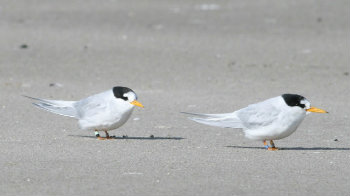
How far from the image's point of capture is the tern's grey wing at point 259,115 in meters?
5.96

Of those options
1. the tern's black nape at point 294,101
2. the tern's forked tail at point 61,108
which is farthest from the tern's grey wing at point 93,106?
the tern's black nape at point 294,101

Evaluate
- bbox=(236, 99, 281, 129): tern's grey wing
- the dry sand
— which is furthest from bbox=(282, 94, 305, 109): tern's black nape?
the dry sand

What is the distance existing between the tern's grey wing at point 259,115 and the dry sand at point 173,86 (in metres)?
0.21

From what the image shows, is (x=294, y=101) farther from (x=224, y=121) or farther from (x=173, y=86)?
(x=173, y=86)

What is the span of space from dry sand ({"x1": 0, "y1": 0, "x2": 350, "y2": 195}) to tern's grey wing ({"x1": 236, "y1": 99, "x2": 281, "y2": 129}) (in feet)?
0.67

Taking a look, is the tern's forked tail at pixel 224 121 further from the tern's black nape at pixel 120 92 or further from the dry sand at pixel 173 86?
the tern's black nape at pixel 120 92

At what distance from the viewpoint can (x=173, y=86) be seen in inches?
368

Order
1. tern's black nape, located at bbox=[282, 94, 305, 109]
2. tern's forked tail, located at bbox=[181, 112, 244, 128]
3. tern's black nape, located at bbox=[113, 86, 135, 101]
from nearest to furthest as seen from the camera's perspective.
Result: 1. tern's black nape, located at bbox=[282, 94, 305, 109]
2. tern's forked tail, located at bbox=[181, 112, 244, 128]
3. tern's black nape, located at bbox=[113, 86, 135, 101]

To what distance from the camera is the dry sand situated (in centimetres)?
510

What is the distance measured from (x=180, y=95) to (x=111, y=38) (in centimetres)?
354

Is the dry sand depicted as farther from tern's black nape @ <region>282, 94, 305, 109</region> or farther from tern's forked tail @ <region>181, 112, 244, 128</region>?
tern's black nape @ <region>282, 94, 305, 109</region>

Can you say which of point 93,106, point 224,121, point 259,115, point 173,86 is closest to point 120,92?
point 93,106

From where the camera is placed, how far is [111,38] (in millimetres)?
12133

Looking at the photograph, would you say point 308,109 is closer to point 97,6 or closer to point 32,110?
point 32,110
